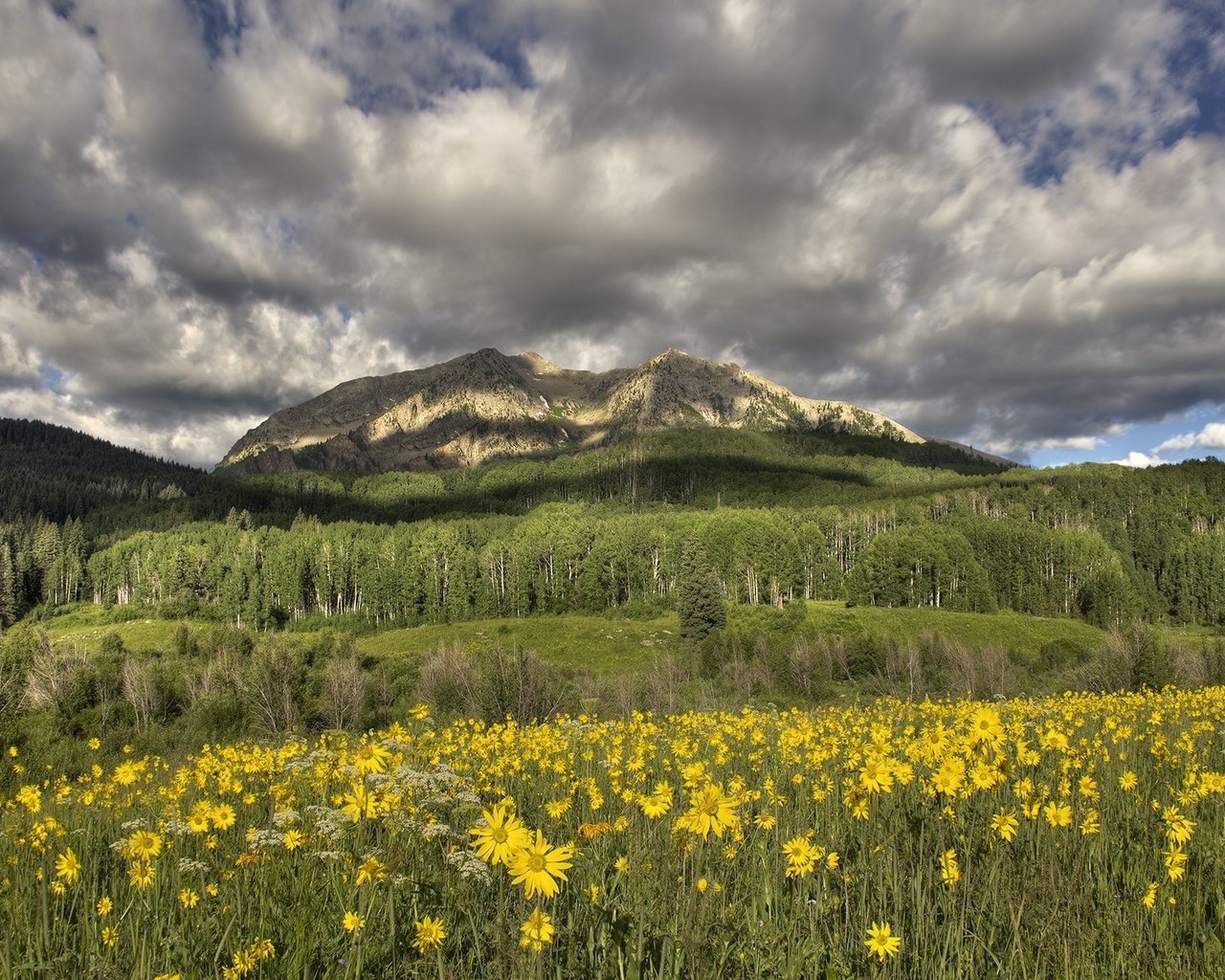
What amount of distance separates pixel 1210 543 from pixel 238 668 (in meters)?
159

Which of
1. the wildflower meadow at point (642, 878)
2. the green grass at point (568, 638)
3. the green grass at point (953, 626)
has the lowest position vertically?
the green grass at point (568, 638)

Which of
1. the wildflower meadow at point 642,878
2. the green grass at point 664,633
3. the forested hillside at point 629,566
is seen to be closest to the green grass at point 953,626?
the green grass at point 664,633

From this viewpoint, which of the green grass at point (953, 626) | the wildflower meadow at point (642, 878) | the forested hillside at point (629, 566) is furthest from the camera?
the forested hillside at point (629, 566)

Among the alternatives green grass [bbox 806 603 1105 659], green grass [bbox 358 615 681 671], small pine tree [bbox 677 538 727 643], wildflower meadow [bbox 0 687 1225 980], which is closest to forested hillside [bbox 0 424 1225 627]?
green grass [bbox 806 603 1105 659]

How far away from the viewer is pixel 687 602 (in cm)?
7294

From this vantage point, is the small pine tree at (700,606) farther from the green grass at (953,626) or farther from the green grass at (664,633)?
the green grass at (953,626)

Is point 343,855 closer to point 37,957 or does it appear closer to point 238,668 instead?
point 37,957

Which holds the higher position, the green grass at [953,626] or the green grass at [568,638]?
the green grass at [953,626]

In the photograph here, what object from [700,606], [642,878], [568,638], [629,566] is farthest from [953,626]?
[642,878]

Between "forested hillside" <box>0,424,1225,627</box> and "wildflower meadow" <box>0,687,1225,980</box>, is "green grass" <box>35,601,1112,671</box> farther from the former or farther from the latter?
"wildflower meadow" <box>0,687,1225,980</box>

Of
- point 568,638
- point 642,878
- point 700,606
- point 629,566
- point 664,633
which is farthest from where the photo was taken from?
point 629,566

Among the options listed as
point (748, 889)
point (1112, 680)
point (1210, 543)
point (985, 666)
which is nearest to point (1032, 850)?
point (748, 889)

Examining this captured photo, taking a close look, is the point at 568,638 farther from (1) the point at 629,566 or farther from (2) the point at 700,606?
(1) the point at 629,566

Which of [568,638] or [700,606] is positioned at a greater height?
[700,606]
